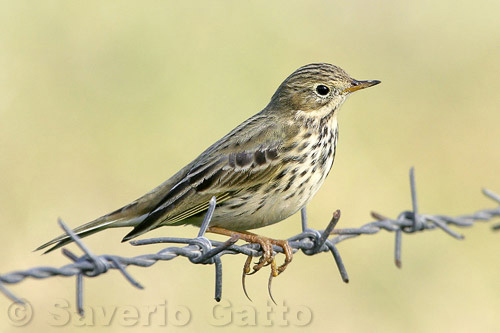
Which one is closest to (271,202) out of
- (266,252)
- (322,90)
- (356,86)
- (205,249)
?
(266,252)

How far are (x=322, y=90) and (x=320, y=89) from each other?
0.02 m

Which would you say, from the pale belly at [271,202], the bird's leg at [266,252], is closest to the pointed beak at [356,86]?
the pale belly at [271,202]

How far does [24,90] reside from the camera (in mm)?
14227

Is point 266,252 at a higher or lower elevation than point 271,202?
lower

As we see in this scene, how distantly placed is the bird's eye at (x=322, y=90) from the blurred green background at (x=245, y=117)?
3.20 m

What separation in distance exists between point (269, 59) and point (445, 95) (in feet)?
10.9

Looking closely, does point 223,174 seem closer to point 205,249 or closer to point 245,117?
point 205,249

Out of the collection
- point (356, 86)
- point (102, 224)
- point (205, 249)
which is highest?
point (356, 86)

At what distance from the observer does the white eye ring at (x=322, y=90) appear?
8.05 metres

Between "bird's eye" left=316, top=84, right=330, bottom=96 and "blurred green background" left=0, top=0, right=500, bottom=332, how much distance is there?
3.20 m

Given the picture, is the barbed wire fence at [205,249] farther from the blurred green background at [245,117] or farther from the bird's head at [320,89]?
the blurred green background at [245,117]

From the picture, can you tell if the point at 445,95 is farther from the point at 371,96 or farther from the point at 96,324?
the point at 96,324

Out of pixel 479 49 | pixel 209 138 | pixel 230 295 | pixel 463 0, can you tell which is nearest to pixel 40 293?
pixel 230 295

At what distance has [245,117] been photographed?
45.6ft
